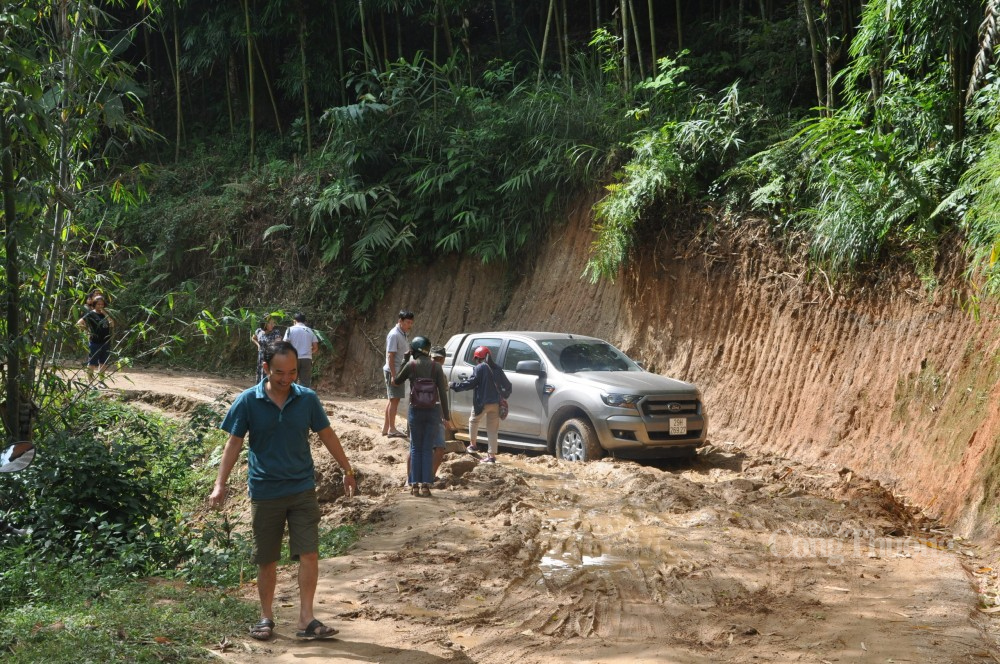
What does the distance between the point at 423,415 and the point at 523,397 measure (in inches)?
123

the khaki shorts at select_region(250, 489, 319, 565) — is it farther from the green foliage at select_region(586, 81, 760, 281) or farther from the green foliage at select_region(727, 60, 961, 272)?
the green foliage at select_region(586, 81, 760, 281)

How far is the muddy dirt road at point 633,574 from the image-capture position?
5.69 meters

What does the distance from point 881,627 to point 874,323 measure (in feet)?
23.2

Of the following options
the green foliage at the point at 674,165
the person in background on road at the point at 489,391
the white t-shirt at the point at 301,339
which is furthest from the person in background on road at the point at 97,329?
the green foliage at the point at 674,165

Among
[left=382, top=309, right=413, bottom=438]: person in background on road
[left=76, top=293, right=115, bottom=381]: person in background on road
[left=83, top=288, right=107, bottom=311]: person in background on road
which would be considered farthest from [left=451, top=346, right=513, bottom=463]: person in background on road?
[left=76, top=293, right=115, bottom=381]: person in background on road

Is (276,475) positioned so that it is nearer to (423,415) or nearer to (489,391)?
(423,415)

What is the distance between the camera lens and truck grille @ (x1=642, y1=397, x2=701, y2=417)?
1152 cm

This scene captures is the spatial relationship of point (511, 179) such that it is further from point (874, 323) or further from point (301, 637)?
point (301, 637)

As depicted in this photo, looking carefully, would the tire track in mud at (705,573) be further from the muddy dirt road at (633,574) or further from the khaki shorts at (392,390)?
the khaki shorts at (392,390)

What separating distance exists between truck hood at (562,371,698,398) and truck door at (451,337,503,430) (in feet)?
5.13

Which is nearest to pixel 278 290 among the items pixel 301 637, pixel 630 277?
pixel 630 277

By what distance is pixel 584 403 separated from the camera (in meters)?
11.7

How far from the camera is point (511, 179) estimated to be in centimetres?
1936

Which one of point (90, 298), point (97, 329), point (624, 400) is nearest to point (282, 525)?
point (624, 400)
